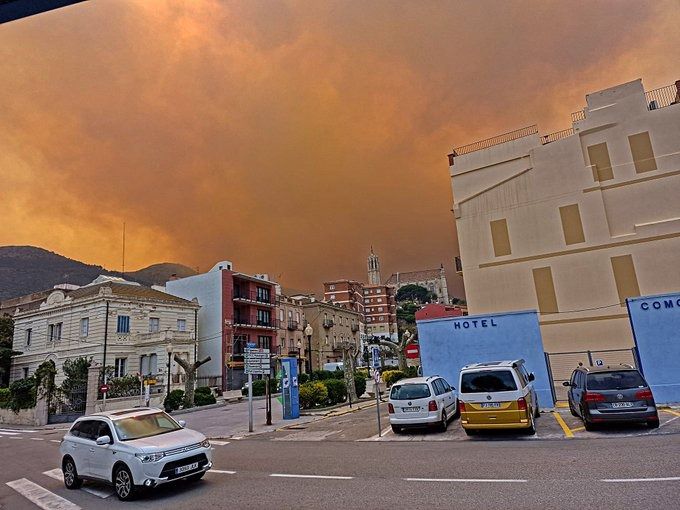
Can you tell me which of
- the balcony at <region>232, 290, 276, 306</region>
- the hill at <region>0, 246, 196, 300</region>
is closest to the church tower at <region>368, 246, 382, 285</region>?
the hill at <region>0, 246, 196, 300</region>

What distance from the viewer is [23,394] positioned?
98.9 feet

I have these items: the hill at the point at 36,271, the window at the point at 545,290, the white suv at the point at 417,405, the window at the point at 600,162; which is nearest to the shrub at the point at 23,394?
the white suv at the point at 417,405

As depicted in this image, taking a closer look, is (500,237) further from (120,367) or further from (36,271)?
(36,271)

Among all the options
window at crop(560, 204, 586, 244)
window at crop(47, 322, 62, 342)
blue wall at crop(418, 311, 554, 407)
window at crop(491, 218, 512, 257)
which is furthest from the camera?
window at crop(47, 322, 62, 342)

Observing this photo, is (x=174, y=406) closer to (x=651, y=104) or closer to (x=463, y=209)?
(x=463, y=209)

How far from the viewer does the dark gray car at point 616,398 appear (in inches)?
450

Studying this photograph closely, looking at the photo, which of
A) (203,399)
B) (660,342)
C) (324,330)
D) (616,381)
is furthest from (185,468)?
(324,330)

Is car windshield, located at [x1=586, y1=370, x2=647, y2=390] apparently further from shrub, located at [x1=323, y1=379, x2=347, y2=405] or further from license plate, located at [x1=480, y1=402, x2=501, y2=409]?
shrub, located at [x1=323, y1=379, x2=347, y2=405]

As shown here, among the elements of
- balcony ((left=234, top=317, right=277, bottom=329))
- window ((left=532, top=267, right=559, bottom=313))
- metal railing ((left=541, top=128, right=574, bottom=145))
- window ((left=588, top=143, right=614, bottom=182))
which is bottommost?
window ((left=532, top=267, right=559, bottom=313))

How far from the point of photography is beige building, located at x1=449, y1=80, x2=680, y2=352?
27.7 metres

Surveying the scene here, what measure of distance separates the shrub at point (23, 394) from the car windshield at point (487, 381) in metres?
29.9

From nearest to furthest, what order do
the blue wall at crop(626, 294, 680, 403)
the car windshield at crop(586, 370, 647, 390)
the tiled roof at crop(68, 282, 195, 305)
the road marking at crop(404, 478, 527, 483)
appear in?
the road marking at crop(404, 478, 527, 483) < the car windshield at crop(586, 370, 647, 390) < the blue wall at crop(626, 294, 680, 403) < the tiled roof at crop(68, 282, 195, 305)

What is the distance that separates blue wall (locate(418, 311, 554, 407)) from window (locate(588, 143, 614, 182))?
51.3 feet

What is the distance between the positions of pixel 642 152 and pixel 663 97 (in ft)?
14.8
